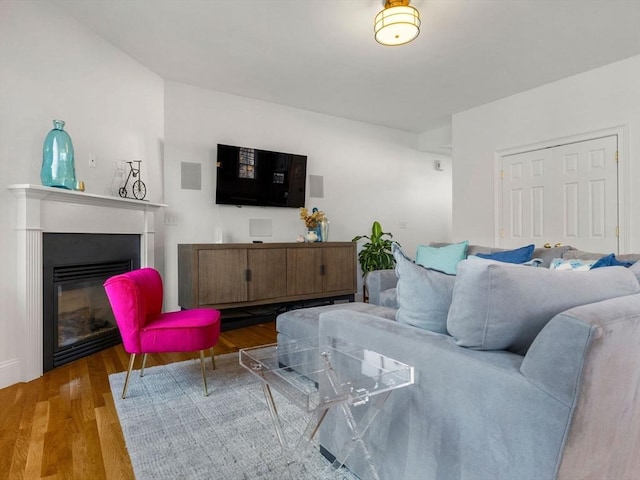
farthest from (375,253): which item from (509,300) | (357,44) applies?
(509,300)

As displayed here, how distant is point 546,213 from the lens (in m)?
4.36

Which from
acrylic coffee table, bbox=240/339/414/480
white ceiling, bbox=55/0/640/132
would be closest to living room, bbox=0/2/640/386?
white ceiling, bbox=55/0/640/132

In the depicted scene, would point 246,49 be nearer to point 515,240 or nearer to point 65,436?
point 65,436

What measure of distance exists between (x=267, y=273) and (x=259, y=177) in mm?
1235

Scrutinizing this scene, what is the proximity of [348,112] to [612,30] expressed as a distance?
297cm

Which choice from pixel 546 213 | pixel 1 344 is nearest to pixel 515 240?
pixel 546 213

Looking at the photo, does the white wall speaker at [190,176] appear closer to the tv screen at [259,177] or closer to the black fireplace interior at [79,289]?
the tv screen at [259,177]

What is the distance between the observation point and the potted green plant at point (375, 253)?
17.9ft

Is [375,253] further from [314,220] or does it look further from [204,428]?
[204,428]

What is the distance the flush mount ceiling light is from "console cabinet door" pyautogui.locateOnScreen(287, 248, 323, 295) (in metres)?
2.46

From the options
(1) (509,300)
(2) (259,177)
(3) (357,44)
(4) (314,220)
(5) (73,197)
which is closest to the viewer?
Result: (1) (509,300)

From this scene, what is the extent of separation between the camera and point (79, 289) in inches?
124

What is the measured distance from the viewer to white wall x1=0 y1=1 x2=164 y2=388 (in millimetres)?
2490

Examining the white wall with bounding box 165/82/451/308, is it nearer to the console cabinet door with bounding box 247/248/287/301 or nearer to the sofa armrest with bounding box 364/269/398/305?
the console cabinet door with bounding box 247/248/287/301
